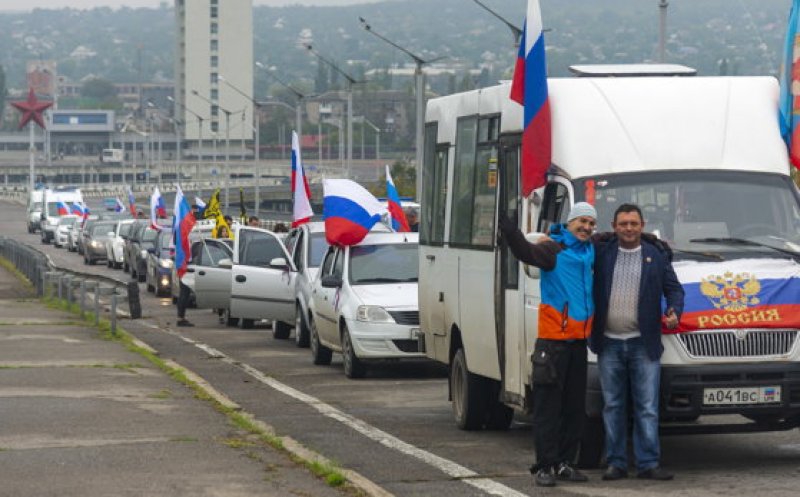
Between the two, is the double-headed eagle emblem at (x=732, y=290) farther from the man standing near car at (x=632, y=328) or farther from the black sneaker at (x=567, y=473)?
the black sneaker at (x=567, y=473)

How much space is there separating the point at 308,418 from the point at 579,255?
207 inches

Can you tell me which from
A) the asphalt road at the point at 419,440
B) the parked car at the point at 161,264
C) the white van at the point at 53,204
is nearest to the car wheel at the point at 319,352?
the asphalt road at the point at 419,440

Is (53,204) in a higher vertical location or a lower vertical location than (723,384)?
higher

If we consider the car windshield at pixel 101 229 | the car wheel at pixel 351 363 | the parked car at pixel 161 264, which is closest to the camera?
the car wheel at pixel 351 363

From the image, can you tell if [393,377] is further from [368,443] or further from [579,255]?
[579,255]

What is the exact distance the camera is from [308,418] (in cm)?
1716

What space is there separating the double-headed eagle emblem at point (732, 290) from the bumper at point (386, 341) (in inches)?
340

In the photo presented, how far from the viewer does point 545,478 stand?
1234 centimetres

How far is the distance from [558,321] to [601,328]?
1.10ft

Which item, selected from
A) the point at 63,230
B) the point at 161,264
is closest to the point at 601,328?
the point at 161,264

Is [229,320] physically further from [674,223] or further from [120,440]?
[674,223]

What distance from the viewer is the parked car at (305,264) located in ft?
85.5

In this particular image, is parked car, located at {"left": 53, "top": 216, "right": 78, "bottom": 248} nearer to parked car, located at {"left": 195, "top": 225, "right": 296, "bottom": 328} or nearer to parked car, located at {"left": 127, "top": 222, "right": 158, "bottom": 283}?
parked car, located at {"left": 127, "top": 222, "right": 158, "bottom": 283}

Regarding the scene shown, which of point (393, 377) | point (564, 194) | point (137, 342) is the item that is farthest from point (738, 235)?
point (137, 342)
